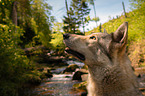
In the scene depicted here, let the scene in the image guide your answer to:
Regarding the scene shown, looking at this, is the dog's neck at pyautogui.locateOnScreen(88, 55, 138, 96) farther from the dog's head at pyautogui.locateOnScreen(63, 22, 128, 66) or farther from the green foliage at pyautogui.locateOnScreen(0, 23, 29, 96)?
the green foliage at pyautogui.locateOnScreen(0, 23, 29, 96)

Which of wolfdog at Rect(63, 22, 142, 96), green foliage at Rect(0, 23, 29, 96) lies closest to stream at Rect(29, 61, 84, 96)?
green foliage at Rect(0, 23, 29, 96)

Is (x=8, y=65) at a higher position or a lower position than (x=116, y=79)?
higher

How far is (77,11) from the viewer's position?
36312 millimetres

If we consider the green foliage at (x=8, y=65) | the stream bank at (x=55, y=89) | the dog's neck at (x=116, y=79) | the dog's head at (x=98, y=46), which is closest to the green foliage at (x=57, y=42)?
the stream bank at (x=55, y=89)

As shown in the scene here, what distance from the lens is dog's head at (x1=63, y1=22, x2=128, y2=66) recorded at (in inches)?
91.6

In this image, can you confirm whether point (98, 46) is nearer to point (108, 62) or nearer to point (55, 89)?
point (108, 62)

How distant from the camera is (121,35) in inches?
91.7

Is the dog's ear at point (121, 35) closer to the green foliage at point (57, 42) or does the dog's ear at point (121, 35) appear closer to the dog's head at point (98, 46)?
the dog's head at point (98, 46)

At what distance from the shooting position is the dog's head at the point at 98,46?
2.33 m

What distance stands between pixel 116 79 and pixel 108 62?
1.21ft

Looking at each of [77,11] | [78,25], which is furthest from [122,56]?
[77,11]

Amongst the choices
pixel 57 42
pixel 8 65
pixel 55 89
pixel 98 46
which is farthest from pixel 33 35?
pixel 98 46

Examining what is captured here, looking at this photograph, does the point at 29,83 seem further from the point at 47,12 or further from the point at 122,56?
the point at 47,12

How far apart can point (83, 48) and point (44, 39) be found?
2553 cm
